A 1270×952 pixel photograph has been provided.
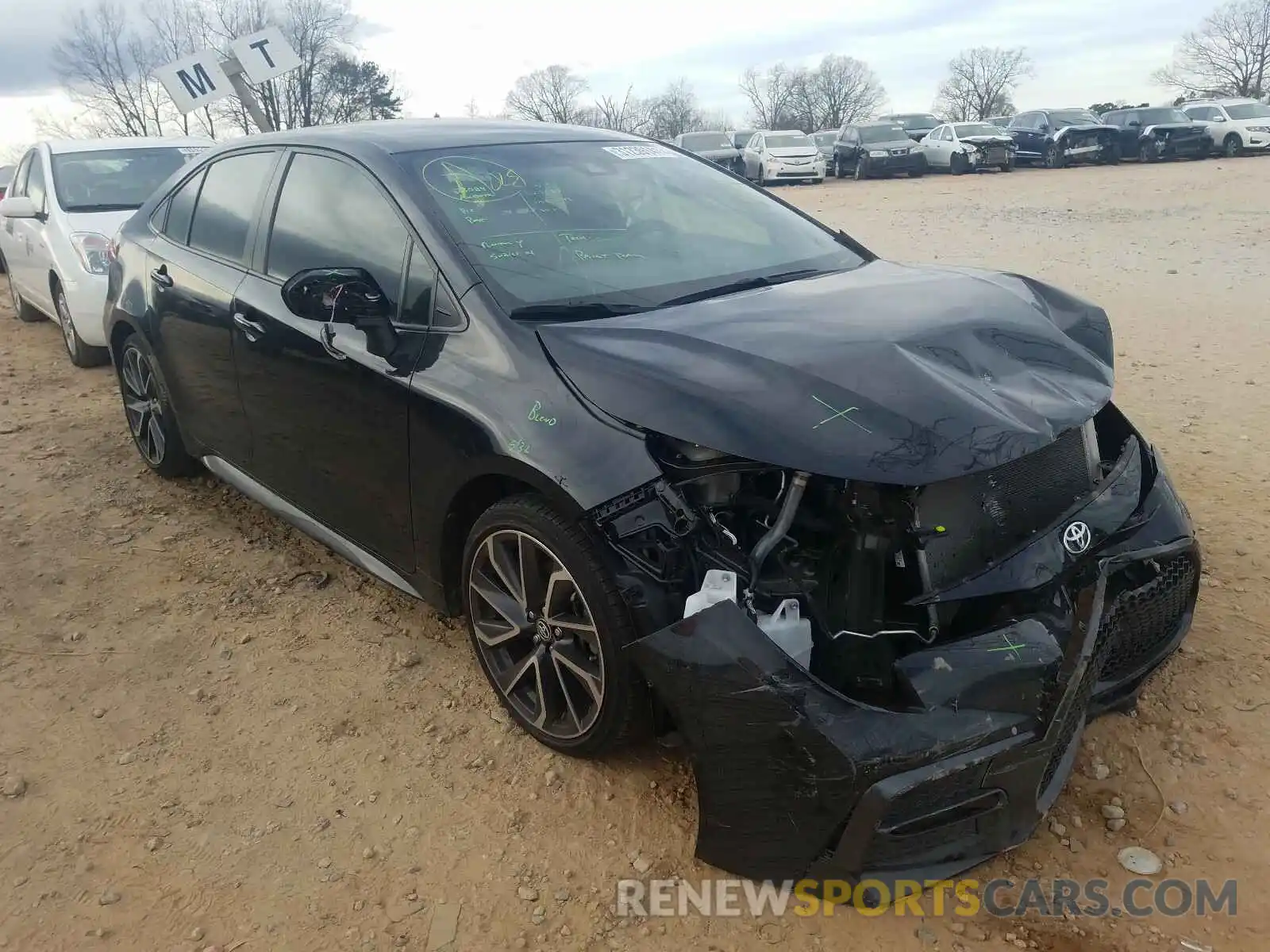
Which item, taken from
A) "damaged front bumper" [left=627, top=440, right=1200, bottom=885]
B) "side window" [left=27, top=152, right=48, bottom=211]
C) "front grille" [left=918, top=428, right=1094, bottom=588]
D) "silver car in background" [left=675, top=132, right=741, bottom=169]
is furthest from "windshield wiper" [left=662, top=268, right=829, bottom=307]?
"silver car in background" [left=675, top=132, right=741, bottom=169]

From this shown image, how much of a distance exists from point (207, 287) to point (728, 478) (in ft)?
8.43

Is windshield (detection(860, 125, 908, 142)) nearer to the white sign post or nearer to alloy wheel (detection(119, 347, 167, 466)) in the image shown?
the white sign post

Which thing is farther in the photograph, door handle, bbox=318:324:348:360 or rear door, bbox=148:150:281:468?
rear door, bbox=148:150:281:468

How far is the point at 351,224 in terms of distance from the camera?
3.18m

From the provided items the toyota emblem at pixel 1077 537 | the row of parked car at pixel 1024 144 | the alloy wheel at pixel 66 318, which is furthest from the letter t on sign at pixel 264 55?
the row of parked car at pixel 1024 144

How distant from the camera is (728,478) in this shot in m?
2.37

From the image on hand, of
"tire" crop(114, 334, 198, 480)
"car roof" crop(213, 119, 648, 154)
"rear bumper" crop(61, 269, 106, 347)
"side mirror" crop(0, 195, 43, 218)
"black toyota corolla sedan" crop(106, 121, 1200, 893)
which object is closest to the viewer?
"black toyota corolla sedan" crop(106, 121, 1200, 893)

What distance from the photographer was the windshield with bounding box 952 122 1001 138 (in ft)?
88.2

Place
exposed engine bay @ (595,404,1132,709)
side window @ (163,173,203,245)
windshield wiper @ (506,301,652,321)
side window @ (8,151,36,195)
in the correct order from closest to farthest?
exposed engine bay @ (595,404,1132,709) → windshield wiper @ (506,301,652,321) → side window @ (163,173,203,245) → side window @ (8,151,36,195)

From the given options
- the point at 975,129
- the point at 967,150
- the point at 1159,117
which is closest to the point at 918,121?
the point at 975,129

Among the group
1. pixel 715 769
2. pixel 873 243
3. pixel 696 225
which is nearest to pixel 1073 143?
pixel 873 243

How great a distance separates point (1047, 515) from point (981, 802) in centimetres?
78

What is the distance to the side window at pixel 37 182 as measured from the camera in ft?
25.0

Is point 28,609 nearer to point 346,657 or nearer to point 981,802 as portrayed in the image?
point 346,657
